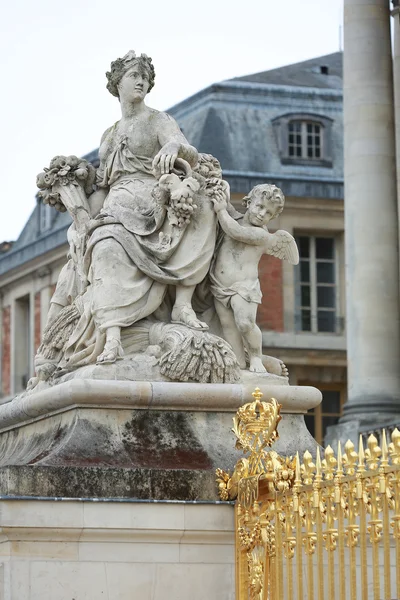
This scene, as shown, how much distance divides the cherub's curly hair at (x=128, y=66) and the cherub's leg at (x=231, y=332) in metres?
1.59

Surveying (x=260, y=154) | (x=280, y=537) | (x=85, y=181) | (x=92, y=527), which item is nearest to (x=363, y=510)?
(x=280, y=537)

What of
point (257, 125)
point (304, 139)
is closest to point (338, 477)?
point (257, 125)

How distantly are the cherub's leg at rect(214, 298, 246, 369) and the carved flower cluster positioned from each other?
1.25m

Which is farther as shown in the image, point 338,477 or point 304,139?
point 304,139

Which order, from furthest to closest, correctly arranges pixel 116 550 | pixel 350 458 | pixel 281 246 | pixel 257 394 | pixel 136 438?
pixel 281 246, pixel 136 438, pixel 257 394, pixel 116 550, pixel 350 458

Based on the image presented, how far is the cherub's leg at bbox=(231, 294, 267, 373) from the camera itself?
480 inches

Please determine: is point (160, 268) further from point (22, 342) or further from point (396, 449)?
point (22, 342)

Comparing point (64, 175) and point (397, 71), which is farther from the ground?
point (397, 71)

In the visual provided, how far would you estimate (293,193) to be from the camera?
51.3 metres

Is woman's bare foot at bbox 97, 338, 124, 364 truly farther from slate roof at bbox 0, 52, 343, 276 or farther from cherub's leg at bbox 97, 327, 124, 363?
slate roof at bbox 0, 52, 343, 276

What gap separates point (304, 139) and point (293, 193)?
128 inches

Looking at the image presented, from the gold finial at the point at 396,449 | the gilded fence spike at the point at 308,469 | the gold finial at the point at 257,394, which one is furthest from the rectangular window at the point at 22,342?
the gold finial at the point at 396,449

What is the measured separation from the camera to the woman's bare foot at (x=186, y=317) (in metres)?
12.1

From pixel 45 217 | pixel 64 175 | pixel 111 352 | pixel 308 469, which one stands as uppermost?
pixel 45 217
